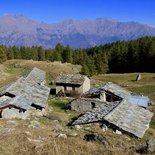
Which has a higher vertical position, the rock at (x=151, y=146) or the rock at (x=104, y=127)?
the rock at (x=151, y=146)

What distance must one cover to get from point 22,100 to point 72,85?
26222mm

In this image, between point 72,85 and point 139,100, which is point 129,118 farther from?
point 72,85

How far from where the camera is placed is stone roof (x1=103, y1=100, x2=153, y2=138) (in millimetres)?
39241

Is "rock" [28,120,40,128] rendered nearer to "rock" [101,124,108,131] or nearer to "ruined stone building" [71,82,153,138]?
"ruined stone building" [71,82,153,138]

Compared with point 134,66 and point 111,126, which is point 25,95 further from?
Answer: point 134,66

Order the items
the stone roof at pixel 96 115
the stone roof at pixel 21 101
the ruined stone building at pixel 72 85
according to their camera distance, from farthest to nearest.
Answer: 1. the ruined stone building at pixel 72 85
2. the stone roof at pixel 21 101
3. the stone roof at pixel 96 115

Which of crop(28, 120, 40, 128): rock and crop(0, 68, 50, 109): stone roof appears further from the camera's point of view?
crop(0, 68, 50, 109): stone roof

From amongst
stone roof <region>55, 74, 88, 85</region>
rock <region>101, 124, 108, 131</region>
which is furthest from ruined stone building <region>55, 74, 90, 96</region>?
rock <region>101, 124, 108, 131</region>

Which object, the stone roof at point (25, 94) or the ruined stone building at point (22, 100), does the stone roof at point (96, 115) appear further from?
the stone roof at point (25, 94)

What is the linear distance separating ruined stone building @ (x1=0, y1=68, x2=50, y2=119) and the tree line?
62972mm

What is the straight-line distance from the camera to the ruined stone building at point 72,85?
241 feet

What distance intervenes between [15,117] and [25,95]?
631cm

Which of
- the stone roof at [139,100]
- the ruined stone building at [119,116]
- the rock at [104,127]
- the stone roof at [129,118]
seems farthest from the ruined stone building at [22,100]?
the stone roof at [139,100]

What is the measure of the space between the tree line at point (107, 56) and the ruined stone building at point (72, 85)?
142 ft
